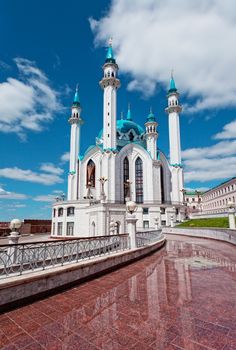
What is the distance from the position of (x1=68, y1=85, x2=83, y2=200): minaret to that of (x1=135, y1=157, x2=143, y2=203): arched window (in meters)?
14.4

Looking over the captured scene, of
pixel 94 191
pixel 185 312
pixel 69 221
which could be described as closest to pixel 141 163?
pixel 94 191

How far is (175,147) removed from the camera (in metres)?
49.2

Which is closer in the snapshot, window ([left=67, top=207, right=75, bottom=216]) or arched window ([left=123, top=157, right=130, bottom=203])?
window ([left=67, top=207, right=75, bottom=216])

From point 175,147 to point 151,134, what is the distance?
6461 mm

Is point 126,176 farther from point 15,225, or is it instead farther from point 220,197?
point 15,225

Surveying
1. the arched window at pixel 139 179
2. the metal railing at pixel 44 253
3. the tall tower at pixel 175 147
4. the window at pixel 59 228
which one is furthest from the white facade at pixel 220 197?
the metal railing at pixel 44 253

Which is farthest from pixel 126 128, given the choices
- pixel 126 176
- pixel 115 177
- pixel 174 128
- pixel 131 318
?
pixel 131 318

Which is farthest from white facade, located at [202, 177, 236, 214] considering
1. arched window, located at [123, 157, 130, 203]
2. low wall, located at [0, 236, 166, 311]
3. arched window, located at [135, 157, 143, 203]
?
low wall, located at [0, 236, 166, 311]

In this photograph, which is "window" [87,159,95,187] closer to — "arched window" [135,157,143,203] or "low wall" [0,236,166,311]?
"arched window" [135,157,143,203]

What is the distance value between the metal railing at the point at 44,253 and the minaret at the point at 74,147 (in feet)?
135

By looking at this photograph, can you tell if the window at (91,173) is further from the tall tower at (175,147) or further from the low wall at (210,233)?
the low wall at (210,233)

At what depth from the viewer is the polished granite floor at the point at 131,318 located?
3.10 m

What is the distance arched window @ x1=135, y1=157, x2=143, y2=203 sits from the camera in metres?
44.9

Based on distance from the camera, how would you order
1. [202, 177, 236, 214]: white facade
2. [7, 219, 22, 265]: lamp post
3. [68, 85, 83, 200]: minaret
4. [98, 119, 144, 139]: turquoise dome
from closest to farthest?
[7, 219, 22, 265]: lamp post
[202, 177, 236, 214]: white facade
[68, 85, 83, 200]: minaret
[98, 119, 144, 139]: turquoise dome
